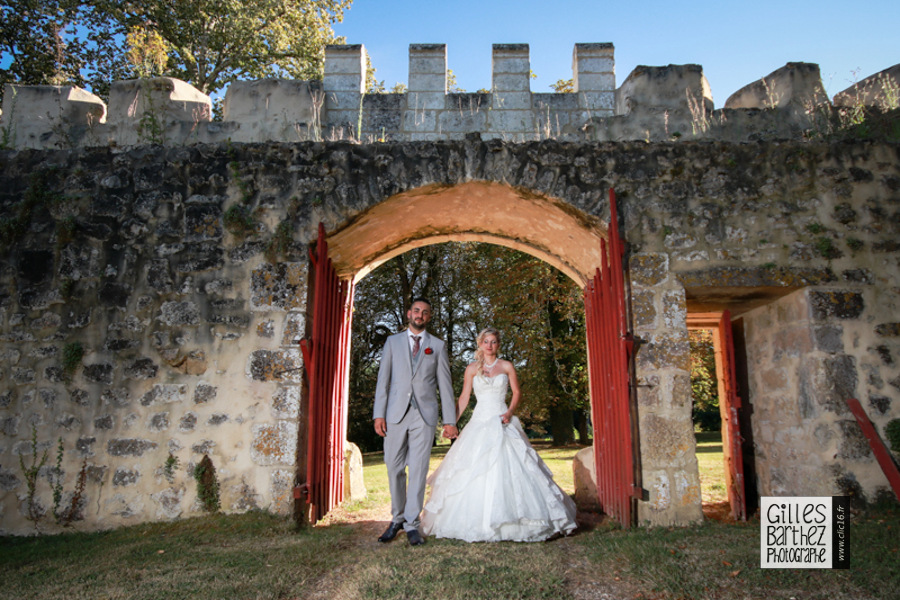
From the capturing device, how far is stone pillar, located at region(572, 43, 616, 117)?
19.1ft

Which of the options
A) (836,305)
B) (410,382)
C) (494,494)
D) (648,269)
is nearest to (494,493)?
(494,494)

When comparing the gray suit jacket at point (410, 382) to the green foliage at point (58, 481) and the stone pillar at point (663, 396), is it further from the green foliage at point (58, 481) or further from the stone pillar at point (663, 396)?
the green foliage at point (58, 481)

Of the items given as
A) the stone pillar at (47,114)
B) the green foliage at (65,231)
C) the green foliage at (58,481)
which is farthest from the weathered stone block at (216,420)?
the stone pillar at (47,114)

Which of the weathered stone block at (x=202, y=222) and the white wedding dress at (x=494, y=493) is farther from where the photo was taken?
the weathered stone block at (x=202, y=222)

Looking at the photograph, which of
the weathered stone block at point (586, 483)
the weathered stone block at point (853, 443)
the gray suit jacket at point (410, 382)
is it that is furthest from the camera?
the weathered stone block at point (586, 483)

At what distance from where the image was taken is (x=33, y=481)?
13.5ft

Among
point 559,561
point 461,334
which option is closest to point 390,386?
point 559,561

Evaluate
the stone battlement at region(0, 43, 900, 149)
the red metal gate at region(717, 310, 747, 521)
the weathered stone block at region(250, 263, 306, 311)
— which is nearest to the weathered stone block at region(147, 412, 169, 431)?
the weathered stone block at region(250, 263, 306, 311)

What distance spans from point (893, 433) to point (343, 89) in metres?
5.60

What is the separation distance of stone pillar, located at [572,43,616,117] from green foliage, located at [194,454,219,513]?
477 centimetres

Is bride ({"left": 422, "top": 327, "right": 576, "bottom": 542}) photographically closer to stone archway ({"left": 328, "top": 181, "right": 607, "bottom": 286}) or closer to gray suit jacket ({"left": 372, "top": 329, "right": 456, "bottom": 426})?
gray suit jacket ({"left": 372, "top": 329, "right": 456, "bottom": 426})

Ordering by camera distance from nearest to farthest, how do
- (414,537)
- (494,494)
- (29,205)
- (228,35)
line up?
(414,537) < (494,494) < (29,205) < (228,35)

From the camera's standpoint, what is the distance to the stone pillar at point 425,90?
5.72m

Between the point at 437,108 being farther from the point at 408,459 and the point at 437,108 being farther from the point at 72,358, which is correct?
the point at 72,358
